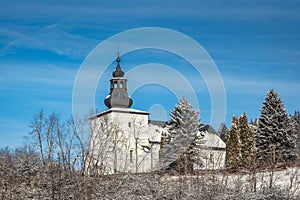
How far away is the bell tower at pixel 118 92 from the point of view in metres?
38.5

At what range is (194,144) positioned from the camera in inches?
1093

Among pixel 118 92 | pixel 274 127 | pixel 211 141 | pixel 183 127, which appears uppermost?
pixel 118 92

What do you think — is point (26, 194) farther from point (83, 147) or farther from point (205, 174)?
point (205, 174)

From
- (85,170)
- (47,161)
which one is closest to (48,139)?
(47,161)

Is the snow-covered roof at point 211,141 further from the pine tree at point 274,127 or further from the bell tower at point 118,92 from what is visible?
the bell tower at point 118,92

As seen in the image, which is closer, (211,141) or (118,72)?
(211,141)

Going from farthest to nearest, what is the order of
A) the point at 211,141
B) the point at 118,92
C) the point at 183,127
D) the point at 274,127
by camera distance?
the point at 118,92 → the point at 183,127 → the point at 274,127 → the point at 211,141

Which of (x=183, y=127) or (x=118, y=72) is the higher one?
(x=118, y=72)

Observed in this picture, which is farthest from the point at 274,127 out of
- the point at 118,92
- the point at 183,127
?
the point at 118,92

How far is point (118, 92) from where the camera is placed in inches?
1515

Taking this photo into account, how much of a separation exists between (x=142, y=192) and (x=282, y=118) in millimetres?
16312

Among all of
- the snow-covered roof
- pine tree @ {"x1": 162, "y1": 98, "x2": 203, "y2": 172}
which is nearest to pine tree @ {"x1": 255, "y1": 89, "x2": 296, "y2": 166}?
the snow-covered roof

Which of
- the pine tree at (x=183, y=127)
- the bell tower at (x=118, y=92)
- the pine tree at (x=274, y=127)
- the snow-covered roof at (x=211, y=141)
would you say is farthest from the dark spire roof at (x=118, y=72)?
the pine tree at (x=274, y=127)

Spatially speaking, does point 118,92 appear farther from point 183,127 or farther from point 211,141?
point 211,141
